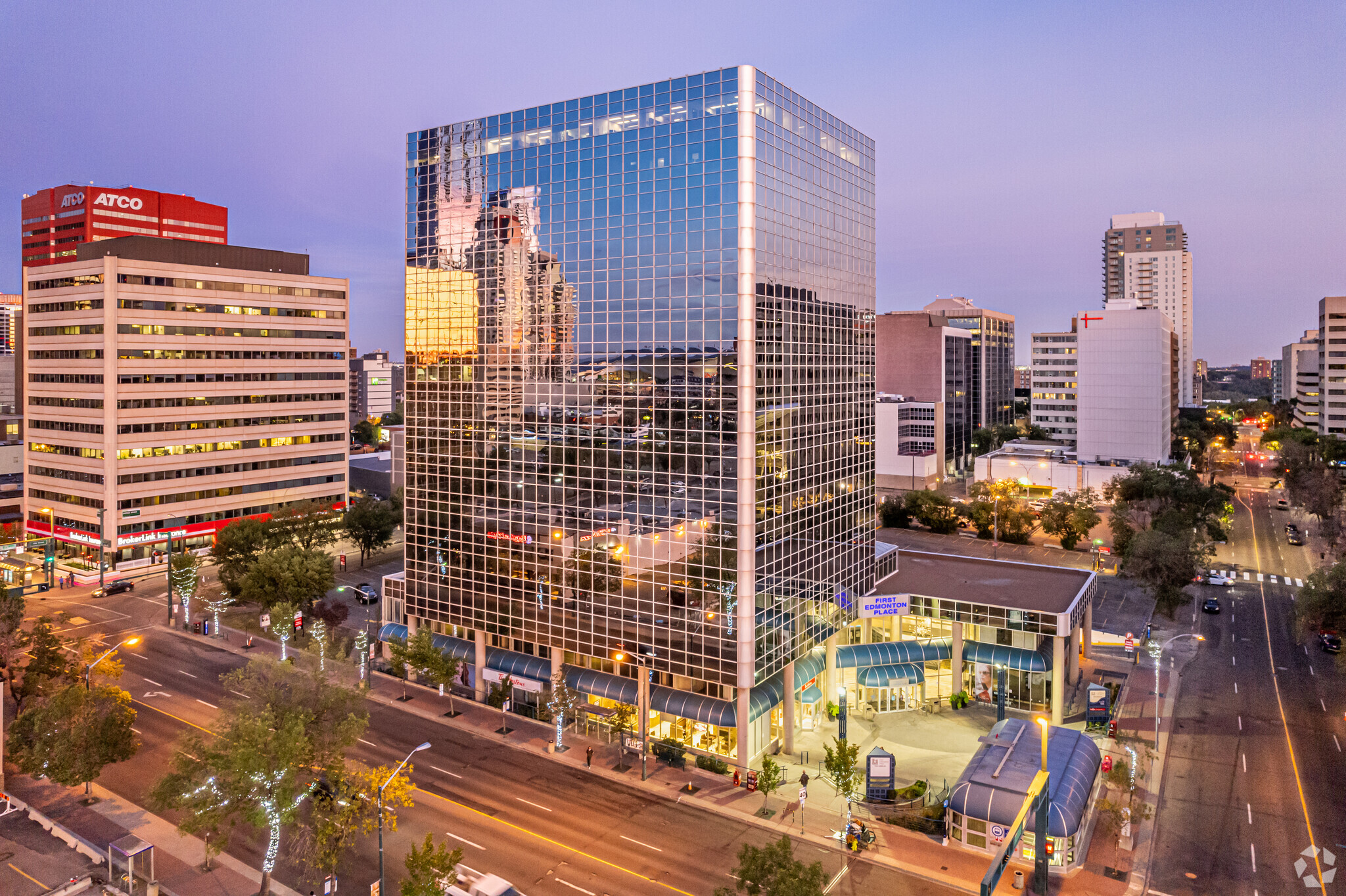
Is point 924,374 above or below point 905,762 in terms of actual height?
above

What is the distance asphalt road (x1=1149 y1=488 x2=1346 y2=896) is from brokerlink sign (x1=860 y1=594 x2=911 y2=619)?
780 inches

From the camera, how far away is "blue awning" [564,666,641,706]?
53000mm

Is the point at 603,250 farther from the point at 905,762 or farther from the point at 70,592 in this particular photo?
the point at 70,592

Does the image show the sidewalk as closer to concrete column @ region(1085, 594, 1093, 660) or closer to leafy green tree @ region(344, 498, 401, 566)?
leafy green tree @ region(344, 498, 401, 566)

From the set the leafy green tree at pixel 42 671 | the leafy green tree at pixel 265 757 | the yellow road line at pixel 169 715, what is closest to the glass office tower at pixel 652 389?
the yellow road line at pixel 169 715

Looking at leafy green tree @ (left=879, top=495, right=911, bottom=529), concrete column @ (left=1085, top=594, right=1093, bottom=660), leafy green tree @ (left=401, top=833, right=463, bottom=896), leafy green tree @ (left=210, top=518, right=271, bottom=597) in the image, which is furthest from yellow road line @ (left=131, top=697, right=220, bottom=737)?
leafy green tree @ (left=879, top=495, right=911, bottom=529)

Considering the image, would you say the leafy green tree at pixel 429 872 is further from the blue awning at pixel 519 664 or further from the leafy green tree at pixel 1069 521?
the leafy green tree at pixel 1069 521

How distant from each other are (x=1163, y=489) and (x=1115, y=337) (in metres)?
61.2

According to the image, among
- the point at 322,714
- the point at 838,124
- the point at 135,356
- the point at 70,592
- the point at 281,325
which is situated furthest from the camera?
the point at 281,325

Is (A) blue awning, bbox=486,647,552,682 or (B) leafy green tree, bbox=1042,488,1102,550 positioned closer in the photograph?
(A) blue awning, bbox=486,647,552,682

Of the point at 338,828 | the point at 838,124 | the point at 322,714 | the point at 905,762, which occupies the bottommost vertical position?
the point at 905,762

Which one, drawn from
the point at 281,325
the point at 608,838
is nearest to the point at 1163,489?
the point at 608,838

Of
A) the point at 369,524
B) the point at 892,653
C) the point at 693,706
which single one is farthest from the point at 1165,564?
the point at 369,524

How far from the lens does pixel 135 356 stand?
100 meters
